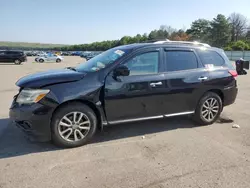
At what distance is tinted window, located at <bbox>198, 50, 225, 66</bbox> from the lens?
5.27m

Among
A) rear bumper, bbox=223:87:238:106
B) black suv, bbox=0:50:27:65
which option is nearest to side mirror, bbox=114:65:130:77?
rear bumper, bbox=223:87:238:106

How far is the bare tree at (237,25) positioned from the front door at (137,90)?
287 feet

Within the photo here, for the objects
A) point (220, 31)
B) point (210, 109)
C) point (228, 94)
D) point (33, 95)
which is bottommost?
point (210, 109)

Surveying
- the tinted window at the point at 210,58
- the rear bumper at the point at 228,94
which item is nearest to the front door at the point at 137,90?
the tinted window at the point at 210,58

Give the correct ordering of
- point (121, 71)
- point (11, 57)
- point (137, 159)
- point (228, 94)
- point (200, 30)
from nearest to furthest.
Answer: point (137, 159) → point (121, 71) → point (228, 94) → point (11, 57) → point (200, 30)

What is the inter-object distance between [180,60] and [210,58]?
84 cm

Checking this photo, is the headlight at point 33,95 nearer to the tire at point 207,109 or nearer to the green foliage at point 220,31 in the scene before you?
the tire at point 207,109

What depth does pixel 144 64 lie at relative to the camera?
4594 mm

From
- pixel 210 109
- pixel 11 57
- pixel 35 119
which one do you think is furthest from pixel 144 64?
pixel 11 57

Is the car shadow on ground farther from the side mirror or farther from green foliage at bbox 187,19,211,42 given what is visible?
green foliage at bbox 187,19,211,42

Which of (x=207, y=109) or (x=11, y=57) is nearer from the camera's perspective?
(x=207, y=109)

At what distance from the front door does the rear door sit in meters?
0.19

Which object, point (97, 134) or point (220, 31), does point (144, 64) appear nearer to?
point (97, 134)

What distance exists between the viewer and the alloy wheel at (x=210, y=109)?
17.4ft
